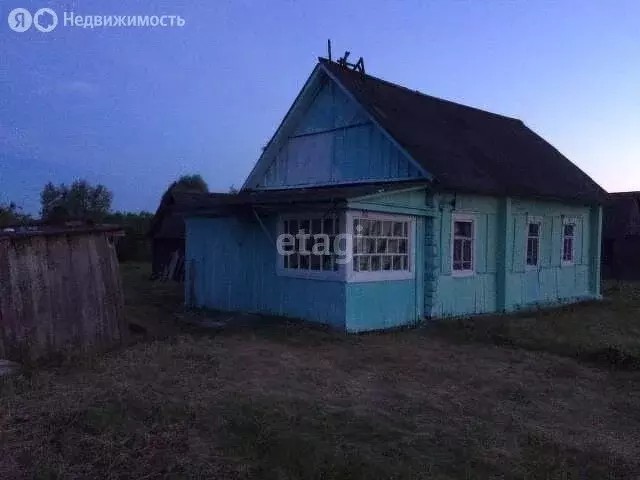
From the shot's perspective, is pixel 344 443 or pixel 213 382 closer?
pixel 344 443

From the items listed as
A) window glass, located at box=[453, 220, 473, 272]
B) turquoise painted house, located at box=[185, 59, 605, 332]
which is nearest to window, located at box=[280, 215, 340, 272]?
turquoise painted house, located at box=[185, 59, 605, 332]

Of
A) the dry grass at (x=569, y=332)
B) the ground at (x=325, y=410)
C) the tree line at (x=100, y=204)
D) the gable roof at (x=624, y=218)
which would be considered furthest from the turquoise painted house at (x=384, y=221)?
the tree line at (x=100, y=204)

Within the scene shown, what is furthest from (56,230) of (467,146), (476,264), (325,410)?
(467,146)

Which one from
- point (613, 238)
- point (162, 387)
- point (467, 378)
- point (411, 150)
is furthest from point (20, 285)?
point (613, 238)

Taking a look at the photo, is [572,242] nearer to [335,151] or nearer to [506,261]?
[506,261]

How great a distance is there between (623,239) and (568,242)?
1206 centimetres

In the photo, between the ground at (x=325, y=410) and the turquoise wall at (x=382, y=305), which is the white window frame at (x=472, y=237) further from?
the ground at (x=325, y=410)

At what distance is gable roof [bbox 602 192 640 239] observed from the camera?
27016mm

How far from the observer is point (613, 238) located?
27266 mm

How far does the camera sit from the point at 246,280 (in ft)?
42.4

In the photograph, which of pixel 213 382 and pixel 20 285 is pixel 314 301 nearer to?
pixel 213 382

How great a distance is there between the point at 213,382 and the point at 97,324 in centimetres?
256

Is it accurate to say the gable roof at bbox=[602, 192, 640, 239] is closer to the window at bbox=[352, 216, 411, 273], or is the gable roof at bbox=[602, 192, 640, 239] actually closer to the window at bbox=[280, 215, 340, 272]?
the window at bbox=[352, 216, 411, 273]

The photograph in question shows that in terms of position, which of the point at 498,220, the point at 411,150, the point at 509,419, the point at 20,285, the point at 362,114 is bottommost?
the point at 509,419
